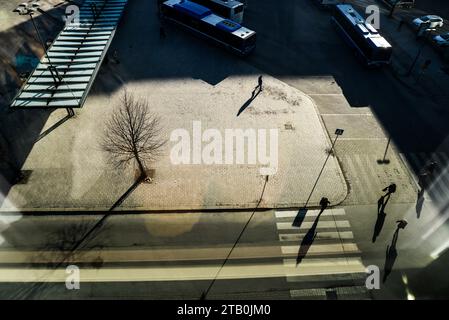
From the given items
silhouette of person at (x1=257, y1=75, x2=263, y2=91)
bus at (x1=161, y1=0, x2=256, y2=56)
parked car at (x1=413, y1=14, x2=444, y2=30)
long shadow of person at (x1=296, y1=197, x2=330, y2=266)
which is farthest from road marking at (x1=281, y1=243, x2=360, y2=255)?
parked car at (x1=413, y1=14, x2=444, y2=30)

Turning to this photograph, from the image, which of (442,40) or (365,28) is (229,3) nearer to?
(365,28)

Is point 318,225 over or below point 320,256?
over

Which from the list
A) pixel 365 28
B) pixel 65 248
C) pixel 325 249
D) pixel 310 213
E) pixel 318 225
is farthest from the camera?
pixel 365 28

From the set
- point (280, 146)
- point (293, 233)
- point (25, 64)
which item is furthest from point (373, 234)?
point (25, 64)

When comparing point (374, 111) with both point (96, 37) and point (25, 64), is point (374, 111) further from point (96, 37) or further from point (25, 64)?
point (25, 64)

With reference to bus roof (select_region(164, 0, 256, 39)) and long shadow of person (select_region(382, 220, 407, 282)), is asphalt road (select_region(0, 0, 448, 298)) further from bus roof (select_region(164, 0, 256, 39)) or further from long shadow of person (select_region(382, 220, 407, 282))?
bus roof (select_region(164, 0, 256, 39))

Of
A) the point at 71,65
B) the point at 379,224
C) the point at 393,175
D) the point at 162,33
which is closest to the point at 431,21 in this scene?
the point at 393,175

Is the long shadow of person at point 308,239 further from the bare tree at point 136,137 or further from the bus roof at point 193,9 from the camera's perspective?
the bus roof at point 193,9

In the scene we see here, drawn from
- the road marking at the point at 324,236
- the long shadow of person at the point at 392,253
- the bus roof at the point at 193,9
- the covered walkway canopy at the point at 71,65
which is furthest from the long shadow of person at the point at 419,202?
the bus roof at the point at 193,9
